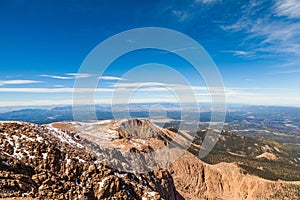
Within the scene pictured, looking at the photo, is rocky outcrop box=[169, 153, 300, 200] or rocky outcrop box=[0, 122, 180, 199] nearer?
rocky outcrop box=[0, 122, 180, 199]

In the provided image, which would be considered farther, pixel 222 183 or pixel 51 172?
pixel 222 183

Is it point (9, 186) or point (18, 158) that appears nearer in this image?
point (9, 186)

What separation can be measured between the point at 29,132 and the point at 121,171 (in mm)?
16436

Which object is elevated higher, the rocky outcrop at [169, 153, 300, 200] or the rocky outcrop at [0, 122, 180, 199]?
the rocky outcrop at [0, 122, 180, 199]

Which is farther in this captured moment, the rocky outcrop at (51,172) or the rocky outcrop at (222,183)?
the rocky outcrop at (222,183)

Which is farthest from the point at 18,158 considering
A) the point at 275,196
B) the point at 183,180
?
the point at 275,196

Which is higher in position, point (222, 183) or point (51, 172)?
point (51, 172)

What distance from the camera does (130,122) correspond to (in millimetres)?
112938

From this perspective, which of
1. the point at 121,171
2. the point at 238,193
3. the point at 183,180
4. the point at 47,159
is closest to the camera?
the point at 47,159

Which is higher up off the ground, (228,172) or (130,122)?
(130,122)

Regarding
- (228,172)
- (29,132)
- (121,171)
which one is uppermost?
(29,132)

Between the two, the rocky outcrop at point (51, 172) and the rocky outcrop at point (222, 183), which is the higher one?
the rocky outcrop at point (51, 172)

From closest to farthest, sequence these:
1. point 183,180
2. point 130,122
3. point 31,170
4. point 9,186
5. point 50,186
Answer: point 9,186 < point 50,186 < point 31,170 < point 183,180 < point 130,122

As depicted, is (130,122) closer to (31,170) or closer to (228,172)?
(228,172)
